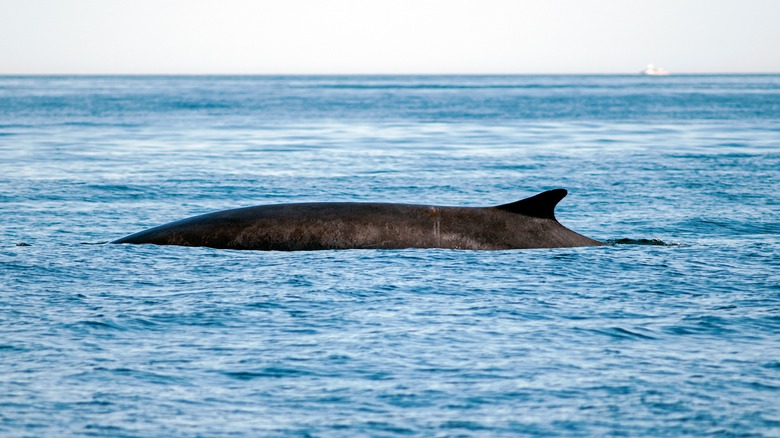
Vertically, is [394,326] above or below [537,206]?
below

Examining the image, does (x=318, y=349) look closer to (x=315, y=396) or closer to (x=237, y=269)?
(x=315, y=396)

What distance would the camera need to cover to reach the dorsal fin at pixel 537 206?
13.8 metres

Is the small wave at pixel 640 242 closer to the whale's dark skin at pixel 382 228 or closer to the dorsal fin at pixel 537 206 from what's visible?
the whale's dark skin at pixel 382 228

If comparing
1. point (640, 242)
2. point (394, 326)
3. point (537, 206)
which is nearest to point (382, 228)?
point (537, 206)

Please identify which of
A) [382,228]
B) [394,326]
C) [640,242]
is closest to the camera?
[394,326]

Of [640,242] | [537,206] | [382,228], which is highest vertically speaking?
[537,206]

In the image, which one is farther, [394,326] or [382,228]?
[382,228]

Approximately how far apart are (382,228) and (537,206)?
2074mm

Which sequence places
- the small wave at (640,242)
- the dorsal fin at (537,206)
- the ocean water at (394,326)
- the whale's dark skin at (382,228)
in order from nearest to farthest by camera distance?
the ocean water at (394,326) → the dorsal fin at (537,206) → the whale's dark skin at (382,228) → the small wave at (640,242)

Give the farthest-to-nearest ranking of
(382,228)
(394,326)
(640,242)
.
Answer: (640,242) → (382,228) → (394,326)

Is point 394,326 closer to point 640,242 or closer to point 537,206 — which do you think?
point 537,206

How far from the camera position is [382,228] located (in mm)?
14008

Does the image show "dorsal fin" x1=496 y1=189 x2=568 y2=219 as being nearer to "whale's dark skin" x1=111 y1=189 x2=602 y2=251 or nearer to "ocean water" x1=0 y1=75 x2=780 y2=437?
"whale's dark skin" x1=111 y1=189 x2=602 y2=251

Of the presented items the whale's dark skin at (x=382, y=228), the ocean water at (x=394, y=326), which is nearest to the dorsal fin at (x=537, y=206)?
the whale's dark skin at (x=382, y=228)
